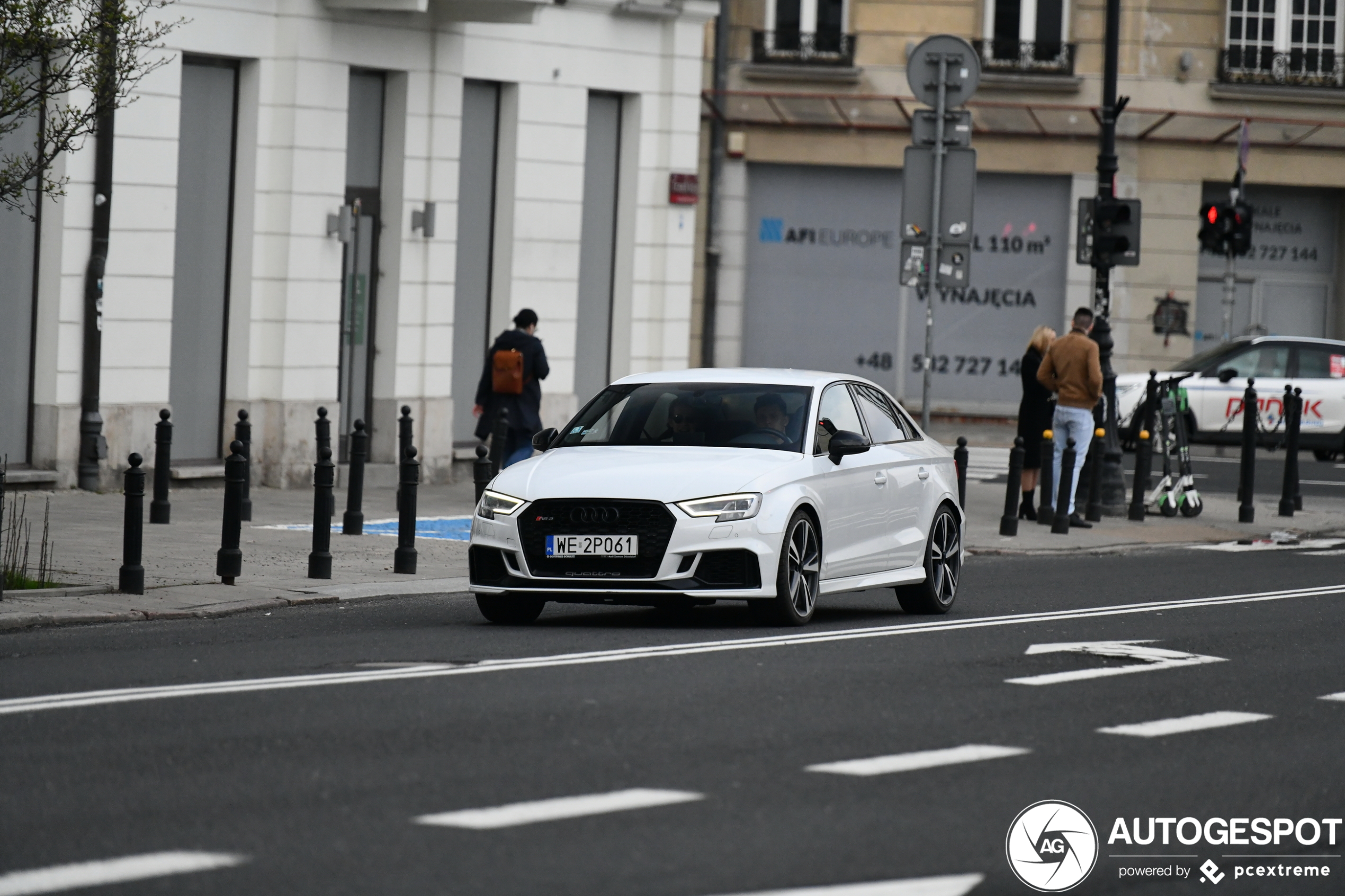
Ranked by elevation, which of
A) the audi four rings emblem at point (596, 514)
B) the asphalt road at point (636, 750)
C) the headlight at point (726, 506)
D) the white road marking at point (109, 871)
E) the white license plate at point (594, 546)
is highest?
the headlight at point (726, 506)

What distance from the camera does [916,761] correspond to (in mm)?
8094

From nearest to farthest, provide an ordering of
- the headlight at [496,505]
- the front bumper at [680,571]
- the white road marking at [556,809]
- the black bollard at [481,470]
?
1. the white road marking at [556,809]
2. the front bumper at [680,571]
3. the headlight at [496,505]
4. the black bollard at [481,470]

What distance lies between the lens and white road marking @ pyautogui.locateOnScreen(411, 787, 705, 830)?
22.3 ft

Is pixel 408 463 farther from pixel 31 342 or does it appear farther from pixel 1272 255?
pixel 1272 255

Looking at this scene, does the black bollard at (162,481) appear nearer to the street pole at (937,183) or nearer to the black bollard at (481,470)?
the black bollard at (481,470)

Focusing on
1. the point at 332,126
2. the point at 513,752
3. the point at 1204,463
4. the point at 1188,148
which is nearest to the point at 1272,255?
the point at 1188,148

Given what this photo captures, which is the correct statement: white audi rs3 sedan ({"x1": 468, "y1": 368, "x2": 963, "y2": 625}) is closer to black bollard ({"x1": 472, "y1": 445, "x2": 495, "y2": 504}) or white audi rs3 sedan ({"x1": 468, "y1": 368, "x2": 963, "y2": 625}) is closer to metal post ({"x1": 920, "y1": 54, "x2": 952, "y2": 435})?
black bollard ({"x1": 472, "y1": 445, "x2": 495, "y2": 504})

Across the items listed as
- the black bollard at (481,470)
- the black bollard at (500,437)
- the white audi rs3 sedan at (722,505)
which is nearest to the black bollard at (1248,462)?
the black bollard at (500,437)

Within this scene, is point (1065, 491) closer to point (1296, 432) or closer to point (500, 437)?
point (1296, 432)

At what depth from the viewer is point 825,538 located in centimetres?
1274

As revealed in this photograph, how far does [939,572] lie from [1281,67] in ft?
83.8

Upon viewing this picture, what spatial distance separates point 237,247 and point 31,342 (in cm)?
251

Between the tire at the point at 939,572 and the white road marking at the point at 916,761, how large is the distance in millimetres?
5358

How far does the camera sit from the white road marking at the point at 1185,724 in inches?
355
